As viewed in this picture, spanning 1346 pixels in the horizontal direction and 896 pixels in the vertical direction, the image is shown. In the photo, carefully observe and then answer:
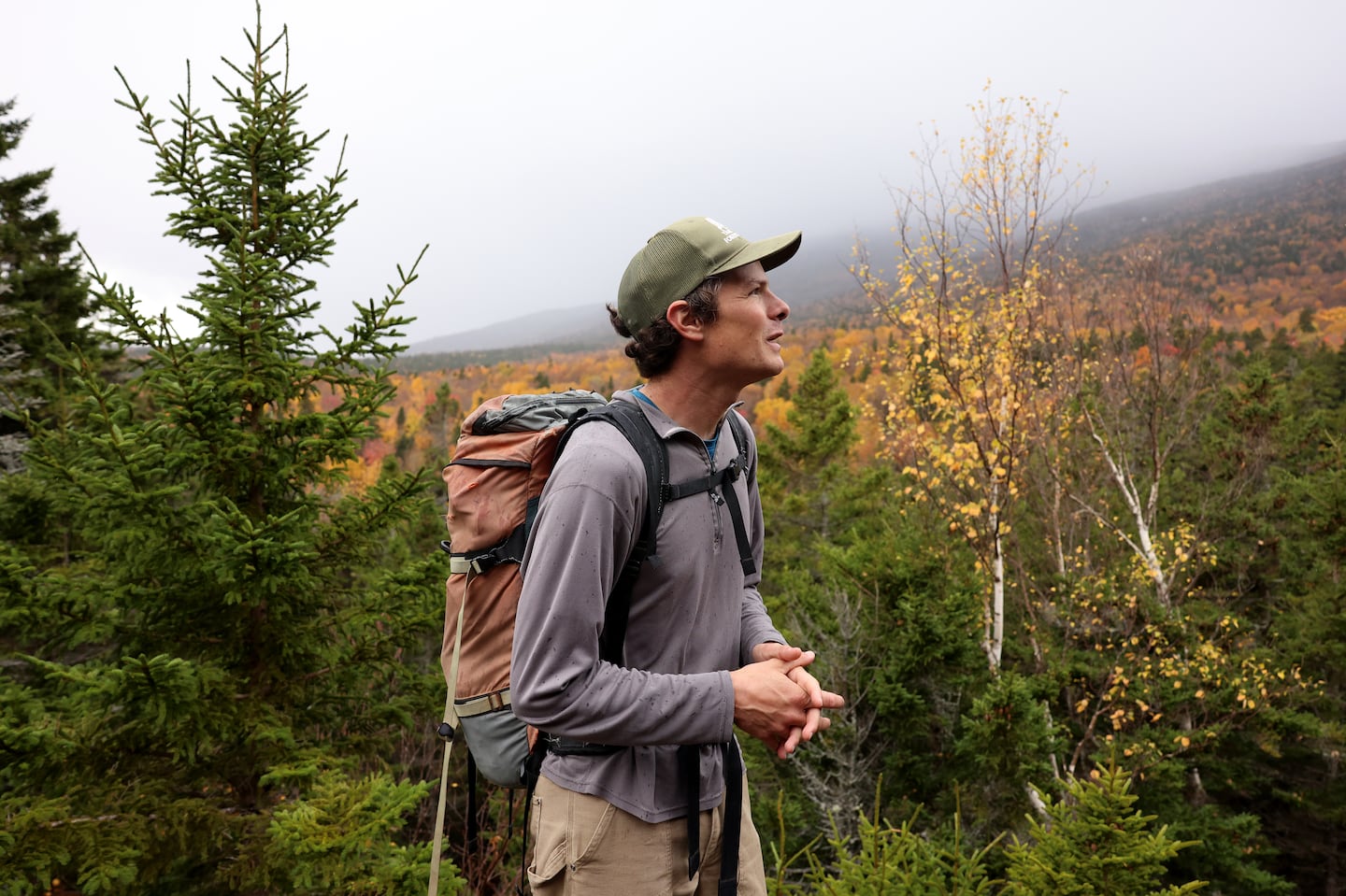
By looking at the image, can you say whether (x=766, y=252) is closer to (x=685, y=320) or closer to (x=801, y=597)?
(x=685, y=320)

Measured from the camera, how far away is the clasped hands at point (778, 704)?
60.1 inches

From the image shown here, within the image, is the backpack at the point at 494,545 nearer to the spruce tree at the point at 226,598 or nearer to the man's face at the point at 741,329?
the man's face at the point at 741,329

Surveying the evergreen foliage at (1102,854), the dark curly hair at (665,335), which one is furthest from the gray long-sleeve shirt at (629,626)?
the evergreen foliage at (1102,854)

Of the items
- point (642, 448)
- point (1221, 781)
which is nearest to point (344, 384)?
point (642, 448)

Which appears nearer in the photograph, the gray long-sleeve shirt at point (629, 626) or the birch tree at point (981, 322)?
the gray long-sleeve shirt at point (629, 626)

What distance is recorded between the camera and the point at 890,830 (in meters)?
2.96

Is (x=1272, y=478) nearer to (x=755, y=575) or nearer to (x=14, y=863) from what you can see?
(x=755, y=575)

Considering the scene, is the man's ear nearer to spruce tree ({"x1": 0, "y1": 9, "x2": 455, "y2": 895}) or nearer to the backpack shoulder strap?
the backpack shoulder strap

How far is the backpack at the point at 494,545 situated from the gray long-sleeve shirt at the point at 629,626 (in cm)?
9

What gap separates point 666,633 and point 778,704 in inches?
12.1

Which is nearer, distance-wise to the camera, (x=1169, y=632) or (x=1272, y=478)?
(x=1169, y=632)

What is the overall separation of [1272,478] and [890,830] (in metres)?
21.0

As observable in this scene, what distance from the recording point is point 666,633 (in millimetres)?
1651

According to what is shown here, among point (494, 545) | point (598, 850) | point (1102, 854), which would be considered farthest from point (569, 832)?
Result: point (1102, 854)
